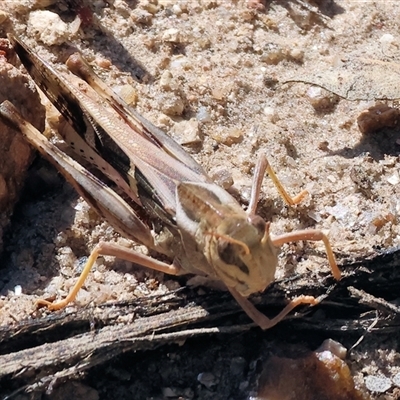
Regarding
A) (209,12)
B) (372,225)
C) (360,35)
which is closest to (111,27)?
(209,12)

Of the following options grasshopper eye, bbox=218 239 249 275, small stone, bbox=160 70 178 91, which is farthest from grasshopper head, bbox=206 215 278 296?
small stone, bbox=160 70 178 91

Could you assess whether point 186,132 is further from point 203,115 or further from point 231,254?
point 231,254

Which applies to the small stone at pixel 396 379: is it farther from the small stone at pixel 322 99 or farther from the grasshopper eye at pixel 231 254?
the small stone at pixel 322 99

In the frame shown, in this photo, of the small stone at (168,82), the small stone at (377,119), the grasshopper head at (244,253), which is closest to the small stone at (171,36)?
the small stone at (168,82)

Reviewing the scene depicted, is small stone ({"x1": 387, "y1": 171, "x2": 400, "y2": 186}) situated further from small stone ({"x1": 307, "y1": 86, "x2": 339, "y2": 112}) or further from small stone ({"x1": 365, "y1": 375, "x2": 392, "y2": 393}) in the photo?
small stone ({"x1": 365, "y1": 375, "x2": 392, "y2": 393})

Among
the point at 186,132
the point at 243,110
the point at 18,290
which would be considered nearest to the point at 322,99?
the point at 243,110

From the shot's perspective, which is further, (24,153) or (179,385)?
(24,153)

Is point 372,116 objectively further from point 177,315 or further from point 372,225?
point 177,315

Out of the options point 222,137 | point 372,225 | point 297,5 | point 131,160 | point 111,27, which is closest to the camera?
point 131,160
